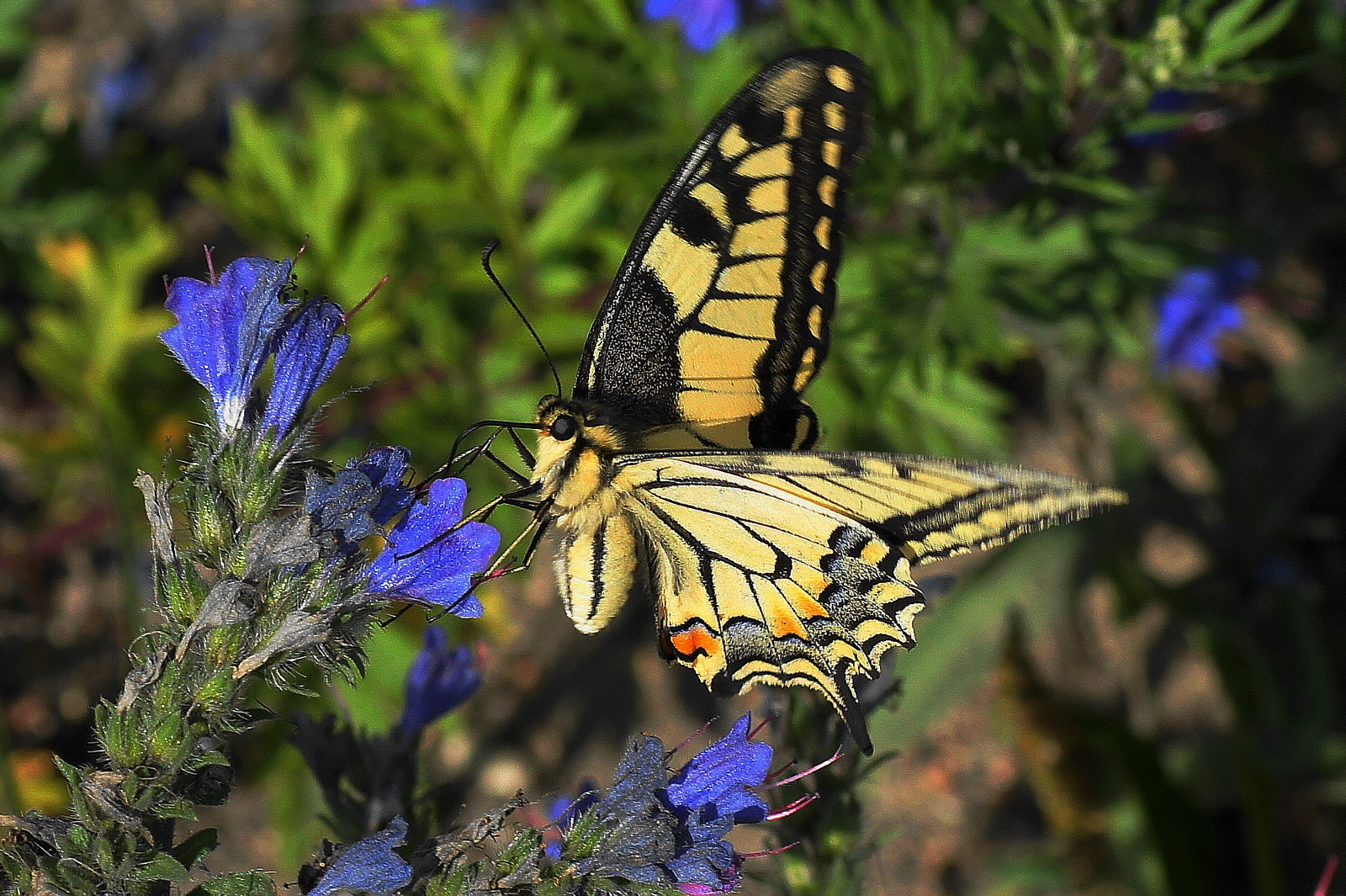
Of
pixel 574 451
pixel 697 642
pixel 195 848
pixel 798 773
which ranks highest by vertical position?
pixel 574 451

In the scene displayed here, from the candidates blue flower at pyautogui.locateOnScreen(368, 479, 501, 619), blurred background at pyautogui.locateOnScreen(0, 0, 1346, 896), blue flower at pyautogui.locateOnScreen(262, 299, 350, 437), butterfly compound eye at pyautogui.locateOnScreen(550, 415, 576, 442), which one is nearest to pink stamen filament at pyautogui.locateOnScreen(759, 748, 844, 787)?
blurred background at pyautogui.locateOnScreen(0, 0, 1346, 896)

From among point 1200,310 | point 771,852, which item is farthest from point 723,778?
point 1200,310

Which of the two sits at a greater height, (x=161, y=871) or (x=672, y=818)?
(x=161, y=871)

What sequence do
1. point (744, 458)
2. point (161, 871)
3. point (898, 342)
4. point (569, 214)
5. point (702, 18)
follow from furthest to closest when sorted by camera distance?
1. point (569, 214)
2. point (702, 18)
3. point (898, 342)
4. point (744, 458)
5. point (161, 871)

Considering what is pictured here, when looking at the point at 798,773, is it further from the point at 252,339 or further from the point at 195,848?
the point at 252,339

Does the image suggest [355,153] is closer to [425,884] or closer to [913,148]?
[913,148]

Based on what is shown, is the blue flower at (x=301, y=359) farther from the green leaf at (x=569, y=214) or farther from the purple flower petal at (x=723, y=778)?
the green leaf at (x=569, y=214)

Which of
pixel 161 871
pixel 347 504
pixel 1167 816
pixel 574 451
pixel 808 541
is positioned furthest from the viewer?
pixel 1167 816
